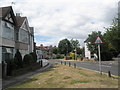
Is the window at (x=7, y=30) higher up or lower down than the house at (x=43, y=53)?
higher up

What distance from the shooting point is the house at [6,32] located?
15000 millimetres

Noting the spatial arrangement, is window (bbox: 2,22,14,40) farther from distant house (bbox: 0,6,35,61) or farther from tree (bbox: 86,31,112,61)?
tree (bbox: 86,31,112,61)

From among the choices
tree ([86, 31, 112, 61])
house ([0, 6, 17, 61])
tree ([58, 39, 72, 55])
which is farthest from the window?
tree ([58, 39, 72, 55])

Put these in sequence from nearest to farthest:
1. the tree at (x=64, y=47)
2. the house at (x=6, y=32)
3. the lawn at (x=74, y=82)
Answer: the lawn at (x=74, y=82) → the house at (x=6, y=32) → the tree at (x=64, y=47)

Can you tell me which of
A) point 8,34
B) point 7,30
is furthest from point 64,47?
point 7,30

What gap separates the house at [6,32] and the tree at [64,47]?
82.5m

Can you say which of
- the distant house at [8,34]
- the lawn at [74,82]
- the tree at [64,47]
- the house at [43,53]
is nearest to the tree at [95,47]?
the distant house at [8,34]

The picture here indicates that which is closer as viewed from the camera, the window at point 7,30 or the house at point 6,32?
the house at point 6,32

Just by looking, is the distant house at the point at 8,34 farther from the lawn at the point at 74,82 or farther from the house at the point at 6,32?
the lawn at the point at 74,82

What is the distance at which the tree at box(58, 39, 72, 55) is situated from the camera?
100 m

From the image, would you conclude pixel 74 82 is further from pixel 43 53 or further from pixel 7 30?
pixel 43 53

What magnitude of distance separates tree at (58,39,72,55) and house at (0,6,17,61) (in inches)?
3248

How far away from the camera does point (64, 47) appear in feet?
331

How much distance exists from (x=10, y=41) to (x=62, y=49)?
84.3 metres
